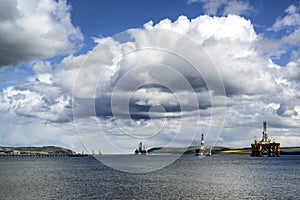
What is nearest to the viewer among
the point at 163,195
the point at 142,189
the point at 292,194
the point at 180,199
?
the point at 180,199

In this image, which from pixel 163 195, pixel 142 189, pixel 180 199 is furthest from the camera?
pixel 142 189

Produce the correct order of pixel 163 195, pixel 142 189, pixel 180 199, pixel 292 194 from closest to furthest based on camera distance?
pixel 180 199, pixel 163 195, pixel 292 194, pixel 142 189

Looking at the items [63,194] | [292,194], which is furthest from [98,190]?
[292,194]

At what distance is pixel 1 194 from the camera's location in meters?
87.9

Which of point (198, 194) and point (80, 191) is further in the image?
point (80, 191)

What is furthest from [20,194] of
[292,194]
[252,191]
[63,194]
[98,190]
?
[292,194]

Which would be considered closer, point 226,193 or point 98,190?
point 226,193

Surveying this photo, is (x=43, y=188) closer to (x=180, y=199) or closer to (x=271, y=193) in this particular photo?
(x=180, y=199)

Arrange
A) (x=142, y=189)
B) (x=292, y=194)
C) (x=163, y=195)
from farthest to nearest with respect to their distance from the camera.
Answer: (x=142, y=189) → (x=292, y=194) → (x=163, y=195)

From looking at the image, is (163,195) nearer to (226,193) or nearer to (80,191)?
(226,193)

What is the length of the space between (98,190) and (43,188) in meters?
16.9

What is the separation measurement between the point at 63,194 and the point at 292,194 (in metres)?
58.2

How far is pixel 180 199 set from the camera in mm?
80812

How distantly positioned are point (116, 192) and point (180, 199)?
20.0 metres
